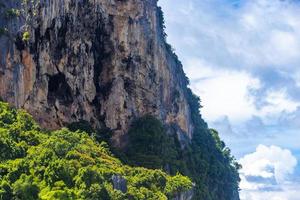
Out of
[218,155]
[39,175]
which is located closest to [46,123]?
[39,175]

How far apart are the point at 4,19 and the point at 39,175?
1658 centimetres

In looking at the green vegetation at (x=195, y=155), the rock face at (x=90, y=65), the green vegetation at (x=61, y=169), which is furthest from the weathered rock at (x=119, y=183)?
the rock face at (x=90, y=65)

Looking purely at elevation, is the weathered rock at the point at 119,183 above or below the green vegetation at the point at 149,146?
below

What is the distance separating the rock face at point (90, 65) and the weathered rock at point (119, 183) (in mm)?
12123

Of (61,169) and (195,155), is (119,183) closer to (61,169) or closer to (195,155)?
(61,169)

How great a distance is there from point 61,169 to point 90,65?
18.0 meters

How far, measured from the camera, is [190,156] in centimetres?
8744

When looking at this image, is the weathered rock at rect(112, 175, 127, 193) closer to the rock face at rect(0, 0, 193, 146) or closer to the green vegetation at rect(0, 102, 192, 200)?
the green vegetation at rect(0, 102, 192, 200)

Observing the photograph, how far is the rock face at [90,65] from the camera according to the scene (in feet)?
220

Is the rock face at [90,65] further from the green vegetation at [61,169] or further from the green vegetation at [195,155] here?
the green vegetation at [61,169]

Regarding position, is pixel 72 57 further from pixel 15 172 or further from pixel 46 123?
pixel 15 172

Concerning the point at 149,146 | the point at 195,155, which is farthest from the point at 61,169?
the point at 195,155

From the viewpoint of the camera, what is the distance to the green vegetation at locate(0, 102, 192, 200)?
175 ft

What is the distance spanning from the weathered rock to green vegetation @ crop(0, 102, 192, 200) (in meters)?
0.35
